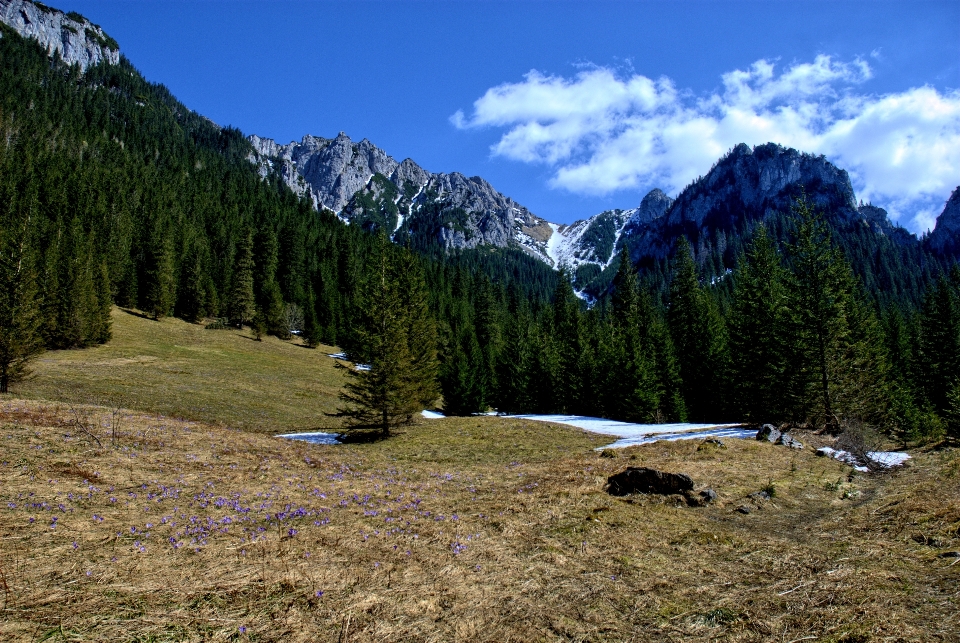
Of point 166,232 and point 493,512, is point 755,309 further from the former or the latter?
point 166,232

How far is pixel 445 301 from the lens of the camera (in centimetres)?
9988

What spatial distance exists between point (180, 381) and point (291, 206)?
11579cm

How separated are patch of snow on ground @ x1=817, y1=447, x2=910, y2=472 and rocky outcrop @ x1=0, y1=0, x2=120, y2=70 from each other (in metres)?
261

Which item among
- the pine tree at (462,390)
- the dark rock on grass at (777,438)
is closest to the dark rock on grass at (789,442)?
the dark rock on grass at (777,438)

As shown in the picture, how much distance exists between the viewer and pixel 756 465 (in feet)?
42.9

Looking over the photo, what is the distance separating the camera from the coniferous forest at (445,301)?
82.3ft

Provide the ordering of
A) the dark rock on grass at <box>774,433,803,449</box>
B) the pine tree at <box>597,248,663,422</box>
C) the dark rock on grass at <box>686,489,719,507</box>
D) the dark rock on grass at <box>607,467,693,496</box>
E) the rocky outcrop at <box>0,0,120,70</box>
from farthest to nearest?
the rocky outcrop at <box>0,0,120,70</box>
the pine tree at <box>597,248,663,422</box>
the dark rock on grass at <box>774,433,803,449</box>
the dark rock on grass at <box>607,467,693,496</box>
the dark rock on grass at <box>686,489,719,507</box>

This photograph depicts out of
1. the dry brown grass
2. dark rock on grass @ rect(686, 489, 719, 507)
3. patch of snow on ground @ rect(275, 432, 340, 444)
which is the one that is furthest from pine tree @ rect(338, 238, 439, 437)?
dark rock on grass @ rect(686, 489, 719, 507)

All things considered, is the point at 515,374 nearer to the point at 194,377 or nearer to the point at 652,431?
the point at 652,431

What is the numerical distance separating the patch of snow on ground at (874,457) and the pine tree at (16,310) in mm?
38166

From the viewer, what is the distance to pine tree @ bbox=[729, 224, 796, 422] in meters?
26.1

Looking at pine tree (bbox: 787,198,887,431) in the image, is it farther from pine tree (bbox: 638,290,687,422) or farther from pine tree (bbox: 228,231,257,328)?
pine tree (bbox: 228,231,257,328)

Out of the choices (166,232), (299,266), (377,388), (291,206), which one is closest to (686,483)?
(377,388)

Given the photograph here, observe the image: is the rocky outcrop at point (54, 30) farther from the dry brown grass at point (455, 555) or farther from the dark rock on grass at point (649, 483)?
the dark rock on grass at point (649, 483)
